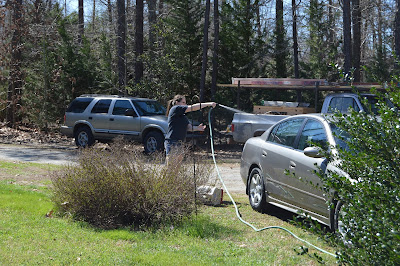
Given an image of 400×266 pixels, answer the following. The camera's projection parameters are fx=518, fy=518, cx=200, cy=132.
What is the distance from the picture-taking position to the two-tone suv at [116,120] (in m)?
16.1

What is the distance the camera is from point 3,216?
651 cm

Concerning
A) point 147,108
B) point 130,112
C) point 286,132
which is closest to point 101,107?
point 130,112

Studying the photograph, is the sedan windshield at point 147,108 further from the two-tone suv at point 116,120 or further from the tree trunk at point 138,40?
the tree trunk at point 138,40

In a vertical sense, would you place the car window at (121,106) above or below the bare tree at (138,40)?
below

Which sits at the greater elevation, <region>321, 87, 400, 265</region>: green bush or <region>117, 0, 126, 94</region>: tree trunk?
<region>117, 0, 126, 94</region>: tree trunk

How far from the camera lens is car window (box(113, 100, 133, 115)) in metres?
17.0

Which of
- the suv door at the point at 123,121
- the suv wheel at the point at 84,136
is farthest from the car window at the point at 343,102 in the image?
the suv wheel at the point at 84,136

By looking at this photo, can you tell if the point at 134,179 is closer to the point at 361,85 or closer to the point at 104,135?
the point at 361,85

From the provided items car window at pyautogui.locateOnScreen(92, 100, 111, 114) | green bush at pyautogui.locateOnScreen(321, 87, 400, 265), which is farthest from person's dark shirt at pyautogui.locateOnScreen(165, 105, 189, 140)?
car window at pyautogui.locateOnScreen(92, 100, 111, 114)

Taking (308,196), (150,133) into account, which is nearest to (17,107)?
(150,133)

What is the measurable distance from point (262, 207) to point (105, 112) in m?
10.6

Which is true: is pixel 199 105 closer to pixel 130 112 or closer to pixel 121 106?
pixel 130 112

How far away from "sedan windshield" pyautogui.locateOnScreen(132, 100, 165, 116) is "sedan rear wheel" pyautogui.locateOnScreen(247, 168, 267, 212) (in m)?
8.89

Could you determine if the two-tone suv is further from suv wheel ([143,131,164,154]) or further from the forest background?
the forest background
